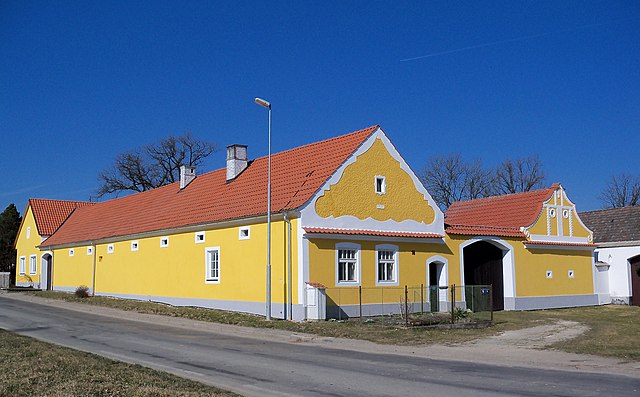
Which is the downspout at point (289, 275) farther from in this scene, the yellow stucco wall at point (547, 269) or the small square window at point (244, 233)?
the yellow stucco wall at point (547, 269)

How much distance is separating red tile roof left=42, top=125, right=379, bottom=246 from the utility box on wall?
3.03 metres

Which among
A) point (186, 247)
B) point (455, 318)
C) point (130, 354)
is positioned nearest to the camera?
point (130, 354)

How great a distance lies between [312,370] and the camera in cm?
1225

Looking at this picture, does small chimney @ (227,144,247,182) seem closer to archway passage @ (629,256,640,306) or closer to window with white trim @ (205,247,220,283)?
window with white trim @ (205,247,220,283)

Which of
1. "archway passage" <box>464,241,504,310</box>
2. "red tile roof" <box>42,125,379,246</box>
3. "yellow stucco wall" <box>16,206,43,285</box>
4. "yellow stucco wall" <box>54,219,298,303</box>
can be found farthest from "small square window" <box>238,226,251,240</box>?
"yellow stucco wall" <box>16,206,43,285</box>

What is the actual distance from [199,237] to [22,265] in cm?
3188

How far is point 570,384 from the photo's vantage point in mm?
10805

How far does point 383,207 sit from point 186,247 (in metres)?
9.68

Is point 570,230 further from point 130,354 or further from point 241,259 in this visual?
point 130,354

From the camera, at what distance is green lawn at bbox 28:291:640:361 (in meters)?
17.1

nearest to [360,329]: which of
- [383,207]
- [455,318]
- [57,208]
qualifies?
[455,318]

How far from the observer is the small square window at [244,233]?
25.5 metres

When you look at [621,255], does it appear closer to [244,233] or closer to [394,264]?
[394,264]

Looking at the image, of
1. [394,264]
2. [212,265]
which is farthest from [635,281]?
[212,265]
